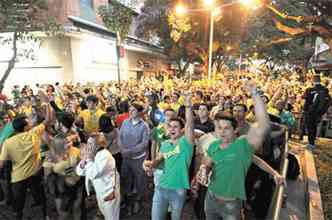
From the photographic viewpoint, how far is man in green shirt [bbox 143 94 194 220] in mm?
3342

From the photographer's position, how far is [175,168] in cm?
337

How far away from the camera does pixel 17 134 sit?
4207mm

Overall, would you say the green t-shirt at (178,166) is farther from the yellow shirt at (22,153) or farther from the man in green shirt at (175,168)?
the yellow shirt at (22,153)

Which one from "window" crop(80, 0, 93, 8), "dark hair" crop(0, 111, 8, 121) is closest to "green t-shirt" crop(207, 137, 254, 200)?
"dark hair" crop(0, 111, 8, 121)

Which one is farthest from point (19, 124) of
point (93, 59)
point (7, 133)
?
point (93, 59)

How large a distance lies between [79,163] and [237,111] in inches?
95.6

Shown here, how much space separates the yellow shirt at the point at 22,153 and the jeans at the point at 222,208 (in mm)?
2610

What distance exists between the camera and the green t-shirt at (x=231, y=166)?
286cm

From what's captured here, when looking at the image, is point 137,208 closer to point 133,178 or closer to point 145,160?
point 133,178

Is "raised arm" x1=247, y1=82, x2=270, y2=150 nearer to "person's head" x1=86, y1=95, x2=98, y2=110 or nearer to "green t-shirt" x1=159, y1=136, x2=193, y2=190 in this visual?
"green t-shirt" x1=159, y1=136, x2=193, y2=190

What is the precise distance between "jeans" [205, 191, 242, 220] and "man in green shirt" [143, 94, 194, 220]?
37cm

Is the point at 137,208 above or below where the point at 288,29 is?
below

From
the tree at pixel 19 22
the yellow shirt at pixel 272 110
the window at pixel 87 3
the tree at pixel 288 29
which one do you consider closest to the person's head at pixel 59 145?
the yellow shirt at pixel 272 110

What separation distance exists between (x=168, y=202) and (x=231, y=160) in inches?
41.9
